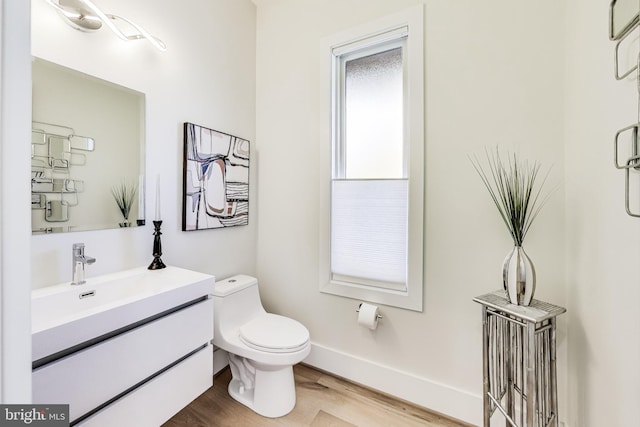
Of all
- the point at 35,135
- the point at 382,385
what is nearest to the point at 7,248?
the point at 35,135

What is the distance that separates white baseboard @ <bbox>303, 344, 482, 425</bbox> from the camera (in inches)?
59.3

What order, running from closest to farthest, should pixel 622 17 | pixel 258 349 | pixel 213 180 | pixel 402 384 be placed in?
pixel 622 17 < pixel 258 349 < pixel 402 384 < pixel 213 180

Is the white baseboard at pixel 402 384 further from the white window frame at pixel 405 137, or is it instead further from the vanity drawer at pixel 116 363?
the vanity drawer at pixel 116 363

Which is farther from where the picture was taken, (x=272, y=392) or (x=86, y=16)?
(x=272, y=392)

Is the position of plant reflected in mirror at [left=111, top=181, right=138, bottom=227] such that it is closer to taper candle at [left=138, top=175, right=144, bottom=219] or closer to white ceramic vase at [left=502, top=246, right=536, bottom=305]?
taper candle at [left=138, top=175, right=144, bottom=219]

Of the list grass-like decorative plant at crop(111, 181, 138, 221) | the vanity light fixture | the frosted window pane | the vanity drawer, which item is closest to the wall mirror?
grass-like decorative plant at crop(111, 181, 138, 221)

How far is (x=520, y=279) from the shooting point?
46.1 inches

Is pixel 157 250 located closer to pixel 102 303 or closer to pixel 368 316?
pixel 102 303

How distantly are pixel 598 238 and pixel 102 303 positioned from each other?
6.63ft

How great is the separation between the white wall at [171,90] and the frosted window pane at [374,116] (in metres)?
0.79

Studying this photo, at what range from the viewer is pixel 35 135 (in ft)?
3.53

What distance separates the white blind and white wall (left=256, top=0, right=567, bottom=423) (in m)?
0.15

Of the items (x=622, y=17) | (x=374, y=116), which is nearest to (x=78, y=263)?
(x=374, y=116)

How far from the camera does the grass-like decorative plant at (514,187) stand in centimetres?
124
